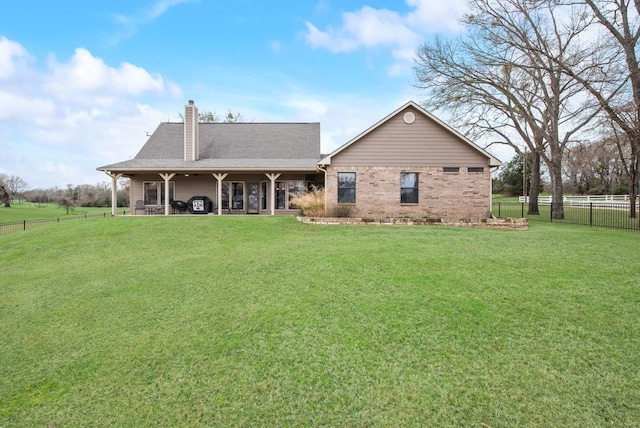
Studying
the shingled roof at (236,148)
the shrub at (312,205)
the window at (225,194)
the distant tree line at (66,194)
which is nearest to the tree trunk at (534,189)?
the shingled roof at (236,148)

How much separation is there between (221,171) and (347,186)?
21.8 ft

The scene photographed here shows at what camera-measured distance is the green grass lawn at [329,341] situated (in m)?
3.21

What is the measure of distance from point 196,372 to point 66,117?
2670cm

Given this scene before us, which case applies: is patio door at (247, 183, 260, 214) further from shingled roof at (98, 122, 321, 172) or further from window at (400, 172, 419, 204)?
window at (400, 172, 419, 204)

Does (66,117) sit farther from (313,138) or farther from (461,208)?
(461,208)

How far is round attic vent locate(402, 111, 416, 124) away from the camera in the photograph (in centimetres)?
1575

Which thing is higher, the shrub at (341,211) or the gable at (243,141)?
the gable at (243,141)

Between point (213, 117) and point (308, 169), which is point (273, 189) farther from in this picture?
point (213, 117)

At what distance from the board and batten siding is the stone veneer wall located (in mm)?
309

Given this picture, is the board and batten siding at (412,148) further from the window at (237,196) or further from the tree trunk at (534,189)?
the tree trunk at (534,189)

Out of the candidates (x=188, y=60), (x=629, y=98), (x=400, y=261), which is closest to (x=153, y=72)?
(x=188, y=60)

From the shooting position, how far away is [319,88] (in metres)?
23.4

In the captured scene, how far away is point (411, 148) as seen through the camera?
15.9m

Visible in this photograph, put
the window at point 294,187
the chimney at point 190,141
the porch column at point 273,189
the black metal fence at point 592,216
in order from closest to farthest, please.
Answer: the black metal fence at point 592,216 → the porch column at point 273,189 → the window at point 294,187 → the chimney at point 190,141
